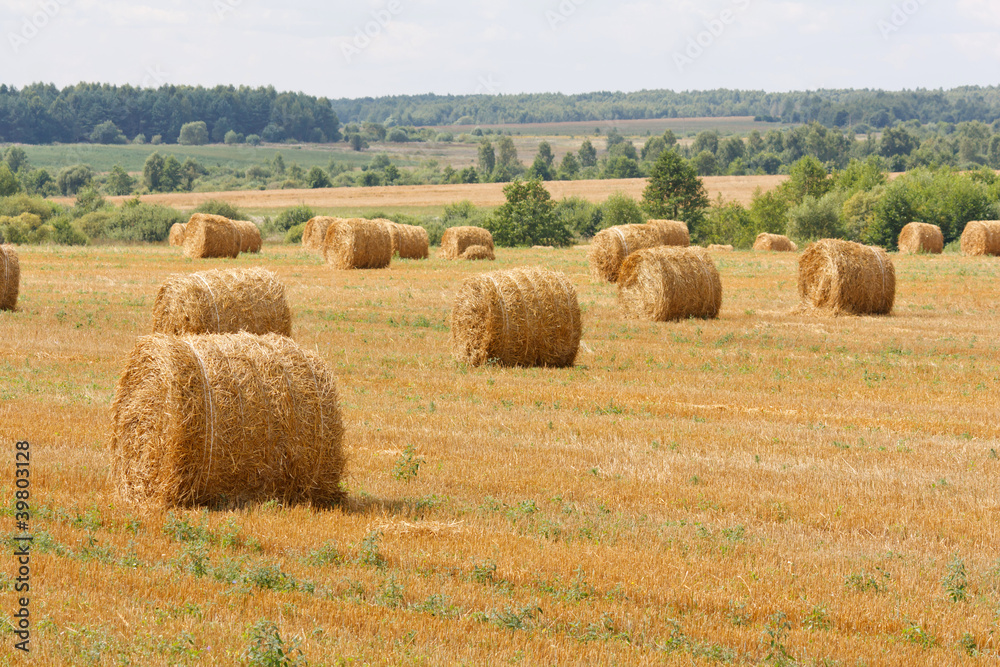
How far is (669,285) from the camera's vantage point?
2317cm

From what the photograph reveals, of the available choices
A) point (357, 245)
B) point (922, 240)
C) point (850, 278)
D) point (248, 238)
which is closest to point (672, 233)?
point (357, 245)

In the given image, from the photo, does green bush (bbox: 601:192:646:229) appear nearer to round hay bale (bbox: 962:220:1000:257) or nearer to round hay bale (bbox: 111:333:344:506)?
round hay bale (bbox: 962:220:1000:257)

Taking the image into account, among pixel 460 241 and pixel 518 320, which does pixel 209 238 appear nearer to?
pixel 460 241

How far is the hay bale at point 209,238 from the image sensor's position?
130 feet

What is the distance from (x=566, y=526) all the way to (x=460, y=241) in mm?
33797

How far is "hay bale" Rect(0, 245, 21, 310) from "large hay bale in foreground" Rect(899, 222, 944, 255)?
38328 mm

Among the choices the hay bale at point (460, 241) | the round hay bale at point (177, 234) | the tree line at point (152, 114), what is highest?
the tree line at point (152, 114)

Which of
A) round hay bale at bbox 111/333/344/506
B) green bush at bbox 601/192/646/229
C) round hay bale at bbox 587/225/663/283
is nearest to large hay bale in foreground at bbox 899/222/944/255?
green bush at bbox 601/192/646/229

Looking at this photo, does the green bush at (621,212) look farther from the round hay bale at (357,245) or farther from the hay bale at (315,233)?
the round hay bale at (357,245)

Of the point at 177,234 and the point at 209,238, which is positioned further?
the point at 177,234

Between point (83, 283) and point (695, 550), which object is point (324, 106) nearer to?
point (83, 283)

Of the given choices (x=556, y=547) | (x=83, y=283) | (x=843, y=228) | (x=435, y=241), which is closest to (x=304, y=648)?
(x=556, y=547)

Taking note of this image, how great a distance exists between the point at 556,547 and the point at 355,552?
151 cm

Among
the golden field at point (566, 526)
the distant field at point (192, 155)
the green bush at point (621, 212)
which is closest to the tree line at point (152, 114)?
the distant field at point (192, 155)
